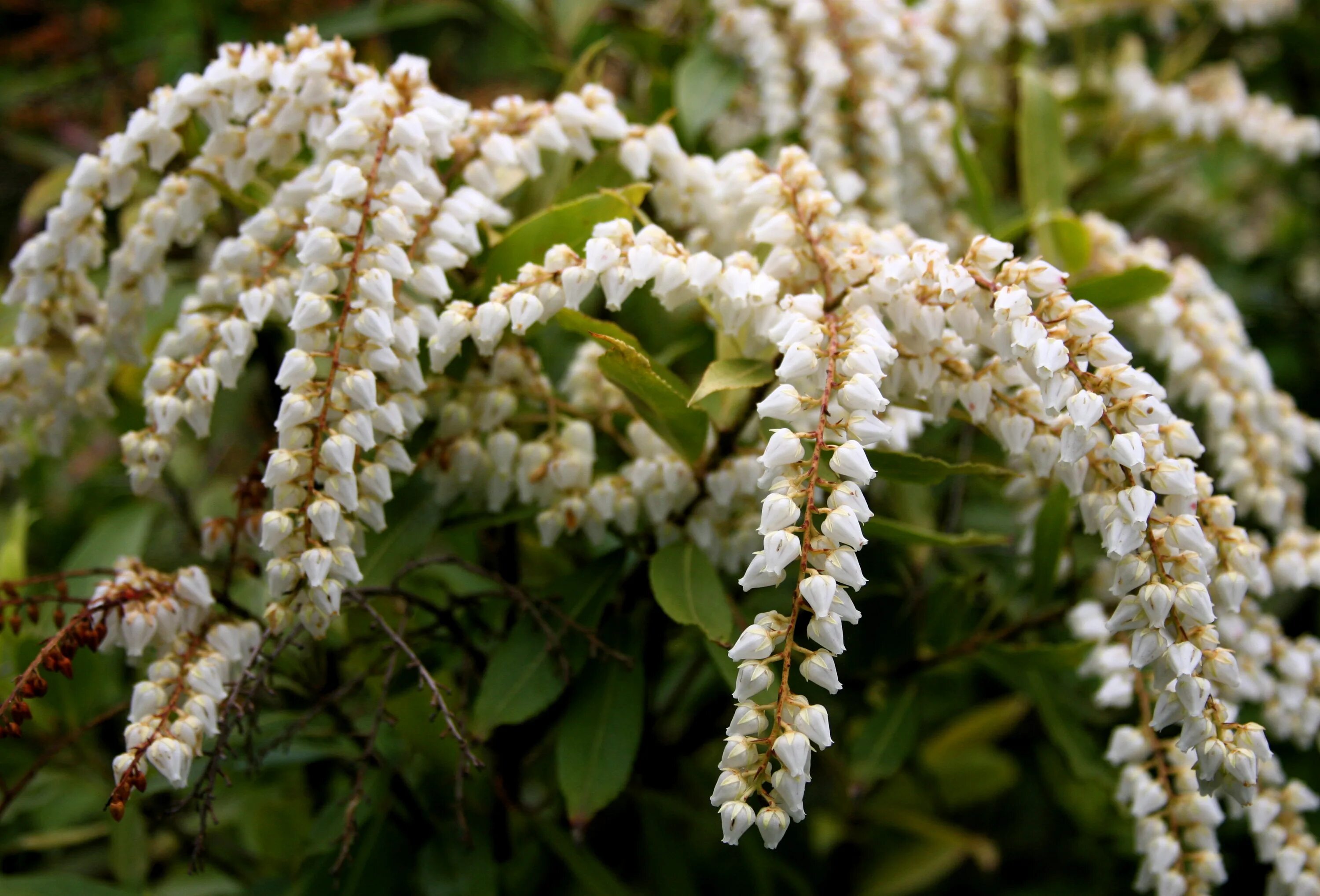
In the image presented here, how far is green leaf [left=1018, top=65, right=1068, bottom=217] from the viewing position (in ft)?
5.41

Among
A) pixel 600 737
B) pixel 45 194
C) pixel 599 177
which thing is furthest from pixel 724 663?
pixel 45 194

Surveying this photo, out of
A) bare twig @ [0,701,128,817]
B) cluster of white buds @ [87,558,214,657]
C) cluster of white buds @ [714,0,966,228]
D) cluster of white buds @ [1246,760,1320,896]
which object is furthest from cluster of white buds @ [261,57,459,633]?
cluster of white buds @ [1246,760,1320,896]

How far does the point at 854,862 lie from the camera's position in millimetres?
1897

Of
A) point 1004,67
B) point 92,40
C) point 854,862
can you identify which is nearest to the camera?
point 854,862

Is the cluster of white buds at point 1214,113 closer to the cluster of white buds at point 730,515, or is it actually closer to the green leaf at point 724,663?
the cluster of white buds at point 730,515

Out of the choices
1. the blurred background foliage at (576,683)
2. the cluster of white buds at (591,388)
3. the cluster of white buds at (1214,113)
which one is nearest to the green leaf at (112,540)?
the blurred background foliage at (576,683)

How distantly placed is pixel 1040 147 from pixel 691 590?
1022 millimetres

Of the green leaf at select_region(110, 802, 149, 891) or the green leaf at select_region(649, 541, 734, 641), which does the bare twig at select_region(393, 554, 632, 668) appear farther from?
the green leaf at select_region(110, 802, 149, 891)

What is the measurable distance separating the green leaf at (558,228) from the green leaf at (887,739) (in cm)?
78

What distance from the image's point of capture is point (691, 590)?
1.13 metres

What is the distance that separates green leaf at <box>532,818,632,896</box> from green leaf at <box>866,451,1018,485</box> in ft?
2.12

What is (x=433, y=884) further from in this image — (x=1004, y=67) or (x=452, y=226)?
(x=1004, y=67)

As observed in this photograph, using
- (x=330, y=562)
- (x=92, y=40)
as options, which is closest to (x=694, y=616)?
(x=330, y=562)

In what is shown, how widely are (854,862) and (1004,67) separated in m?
1.60
